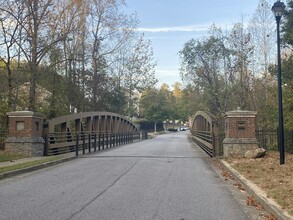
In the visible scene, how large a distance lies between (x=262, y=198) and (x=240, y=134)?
31.6ft

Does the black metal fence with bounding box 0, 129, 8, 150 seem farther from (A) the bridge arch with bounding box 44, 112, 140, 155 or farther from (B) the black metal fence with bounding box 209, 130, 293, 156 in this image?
(B) the black metal fence with bounding box 209, 130, 293, 156

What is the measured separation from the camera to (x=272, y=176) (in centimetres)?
1086

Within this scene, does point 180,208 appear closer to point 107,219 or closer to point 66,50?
point 107,219

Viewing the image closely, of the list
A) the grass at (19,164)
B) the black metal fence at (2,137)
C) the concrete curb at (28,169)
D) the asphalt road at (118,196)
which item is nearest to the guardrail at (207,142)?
the asphalt road at (118,196)

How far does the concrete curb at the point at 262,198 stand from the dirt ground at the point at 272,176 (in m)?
0.11

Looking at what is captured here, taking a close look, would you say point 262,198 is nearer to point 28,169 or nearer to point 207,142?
point 28,169

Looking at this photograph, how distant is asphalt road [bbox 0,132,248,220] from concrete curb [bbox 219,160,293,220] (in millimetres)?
480

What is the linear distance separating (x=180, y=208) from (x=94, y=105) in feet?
119

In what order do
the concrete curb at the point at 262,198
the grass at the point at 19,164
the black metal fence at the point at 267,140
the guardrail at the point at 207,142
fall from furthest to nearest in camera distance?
1. the guardrail at the point at 207,142
2. the black metal fence at the point at 267,140
3. the grass at the point at 19,164
4. the concrete curb at the point at 262,198

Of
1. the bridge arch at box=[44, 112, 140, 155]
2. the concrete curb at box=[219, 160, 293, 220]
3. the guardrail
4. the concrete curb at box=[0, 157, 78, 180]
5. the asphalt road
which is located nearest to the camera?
the concrete curb at box=[219, 160, 293, 220]

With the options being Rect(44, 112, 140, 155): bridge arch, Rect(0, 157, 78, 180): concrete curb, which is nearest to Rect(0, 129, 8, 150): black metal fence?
Rect(44, 112, 140, 155): bridge arch

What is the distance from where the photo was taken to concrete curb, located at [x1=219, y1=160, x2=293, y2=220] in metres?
6.59

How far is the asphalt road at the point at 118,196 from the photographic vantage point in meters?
7.05

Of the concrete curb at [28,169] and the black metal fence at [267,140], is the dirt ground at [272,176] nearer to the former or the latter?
the black metal fence at [267,140]
